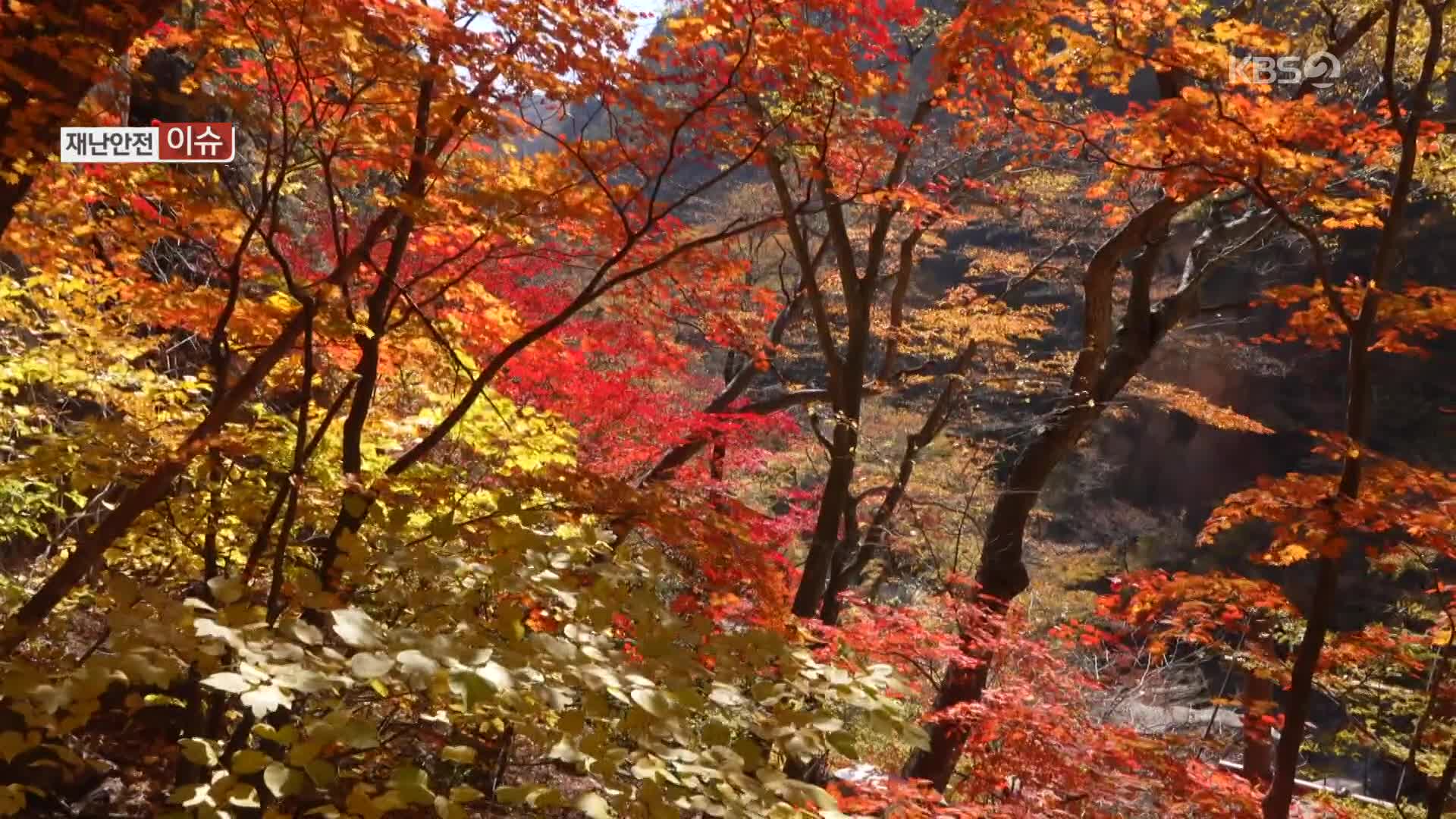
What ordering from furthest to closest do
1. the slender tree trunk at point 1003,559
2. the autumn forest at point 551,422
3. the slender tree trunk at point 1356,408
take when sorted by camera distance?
the slender tree trunk at point 1003,559
the slender tree trunk at point 1356,408
the autumn forest at point 551,422

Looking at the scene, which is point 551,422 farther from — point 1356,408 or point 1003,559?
point 1356,408

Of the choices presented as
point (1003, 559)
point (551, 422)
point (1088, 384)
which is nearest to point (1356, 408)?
point (1088, 384)

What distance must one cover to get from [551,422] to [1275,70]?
5665 millimetres

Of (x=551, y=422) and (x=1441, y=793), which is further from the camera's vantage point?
(x=551, y=422)

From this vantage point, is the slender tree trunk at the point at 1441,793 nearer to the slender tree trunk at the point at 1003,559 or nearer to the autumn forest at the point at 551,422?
the autumn forest at the point at 551,422

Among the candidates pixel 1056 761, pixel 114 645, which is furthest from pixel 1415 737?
pixel 114 645

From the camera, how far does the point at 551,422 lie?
19.2 feet

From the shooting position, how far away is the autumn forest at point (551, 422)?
220 cm

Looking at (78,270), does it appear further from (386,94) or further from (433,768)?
(433,768)

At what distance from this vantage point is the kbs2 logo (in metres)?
5.07

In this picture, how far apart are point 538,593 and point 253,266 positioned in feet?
13.6

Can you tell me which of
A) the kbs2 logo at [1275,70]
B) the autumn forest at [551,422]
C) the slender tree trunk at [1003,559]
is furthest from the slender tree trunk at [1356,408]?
the slender tree trunk at [1003,559]

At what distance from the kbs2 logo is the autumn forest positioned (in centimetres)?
5

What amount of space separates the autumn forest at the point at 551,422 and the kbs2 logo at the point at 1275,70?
0.05m
